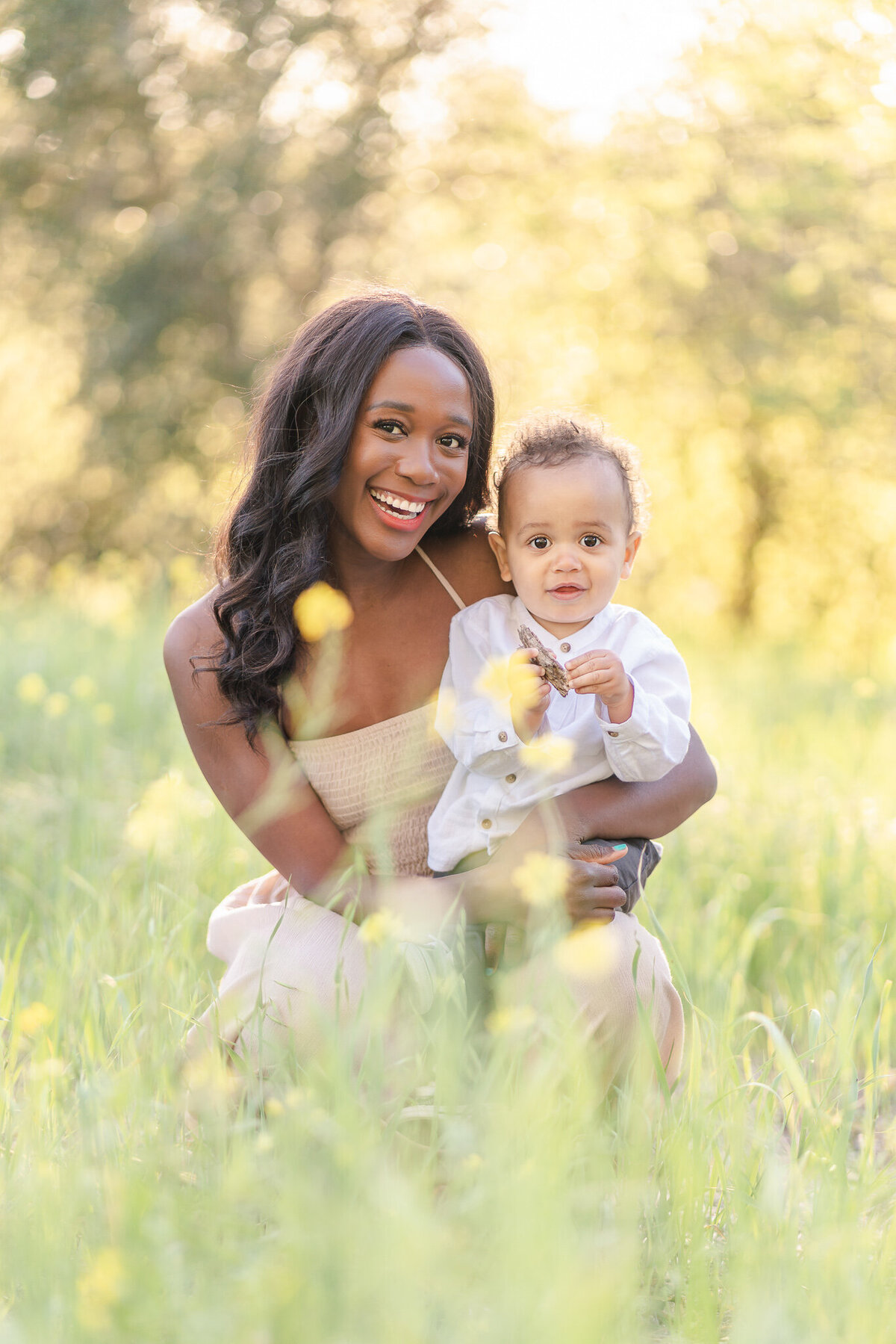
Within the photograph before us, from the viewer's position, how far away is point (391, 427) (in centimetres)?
232

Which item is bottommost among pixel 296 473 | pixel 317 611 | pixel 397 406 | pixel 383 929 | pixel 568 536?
pixel 383 929

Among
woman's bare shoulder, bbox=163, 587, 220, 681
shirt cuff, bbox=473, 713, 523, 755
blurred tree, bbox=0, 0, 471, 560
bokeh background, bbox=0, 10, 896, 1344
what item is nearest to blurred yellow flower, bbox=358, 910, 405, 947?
bokeh background, bbox=0, 10, 896, 1344

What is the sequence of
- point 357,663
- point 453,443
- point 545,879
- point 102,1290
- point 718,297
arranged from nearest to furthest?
point 102,1290 < point 545,879 < point 453,443 < point 357,663 < point 718,297

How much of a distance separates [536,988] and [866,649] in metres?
Answer: 10.6

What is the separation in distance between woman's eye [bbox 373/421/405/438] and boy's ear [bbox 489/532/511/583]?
266 millimetres

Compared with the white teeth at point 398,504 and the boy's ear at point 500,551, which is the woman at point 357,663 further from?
the boy's ear at point 500,551

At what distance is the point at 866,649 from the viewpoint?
1157 centimetres

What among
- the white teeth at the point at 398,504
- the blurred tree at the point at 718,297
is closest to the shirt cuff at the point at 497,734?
the white teeth at the point at 398,504

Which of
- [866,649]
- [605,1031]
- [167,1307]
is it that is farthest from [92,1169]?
[866,649]

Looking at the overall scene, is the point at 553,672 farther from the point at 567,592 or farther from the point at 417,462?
the point at 417,462

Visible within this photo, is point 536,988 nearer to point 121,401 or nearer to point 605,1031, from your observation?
point 605,1031

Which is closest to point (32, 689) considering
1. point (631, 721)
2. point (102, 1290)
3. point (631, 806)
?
point (631, 806)

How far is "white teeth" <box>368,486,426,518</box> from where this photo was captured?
7.66ft

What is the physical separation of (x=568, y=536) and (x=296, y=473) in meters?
0.54
